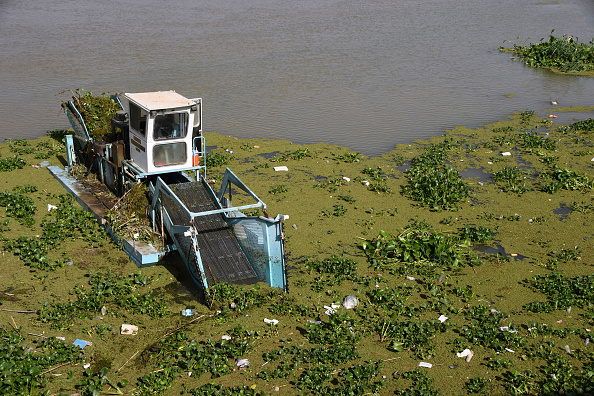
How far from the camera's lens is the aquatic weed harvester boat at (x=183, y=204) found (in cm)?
722

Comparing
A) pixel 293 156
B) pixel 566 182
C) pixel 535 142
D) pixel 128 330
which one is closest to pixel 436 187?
pixel 566 182

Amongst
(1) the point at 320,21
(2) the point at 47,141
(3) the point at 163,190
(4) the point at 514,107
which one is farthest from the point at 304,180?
(1) the point at 320,21

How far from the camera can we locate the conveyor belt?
23.9ft

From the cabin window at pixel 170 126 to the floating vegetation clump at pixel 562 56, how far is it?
1587 centimetres

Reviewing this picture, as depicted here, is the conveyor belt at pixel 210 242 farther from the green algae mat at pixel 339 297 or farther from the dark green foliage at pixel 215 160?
the dark green foliage at pixel 215 160

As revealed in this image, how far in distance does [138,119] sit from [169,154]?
0.69 m

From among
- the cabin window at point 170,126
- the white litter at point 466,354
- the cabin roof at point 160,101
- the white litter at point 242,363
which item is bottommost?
the white litter at point 242,363

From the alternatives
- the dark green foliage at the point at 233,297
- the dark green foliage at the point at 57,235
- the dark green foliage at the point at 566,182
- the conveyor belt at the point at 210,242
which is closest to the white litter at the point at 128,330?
the dark green foliage at the point at 233,297

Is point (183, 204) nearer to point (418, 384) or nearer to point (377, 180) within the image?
point (418, 384)

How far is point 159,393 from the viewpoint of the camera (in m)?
5.43

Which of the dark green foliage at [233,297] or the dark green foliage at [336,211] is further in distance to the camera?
the dark green foliage at [336,211]

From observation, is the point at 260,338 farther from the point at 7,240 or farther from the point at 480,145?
the point at 480,145

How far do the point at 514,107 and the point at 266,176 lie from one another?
27.6 ft

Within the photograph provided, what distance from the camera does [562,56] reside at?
20.2 m
